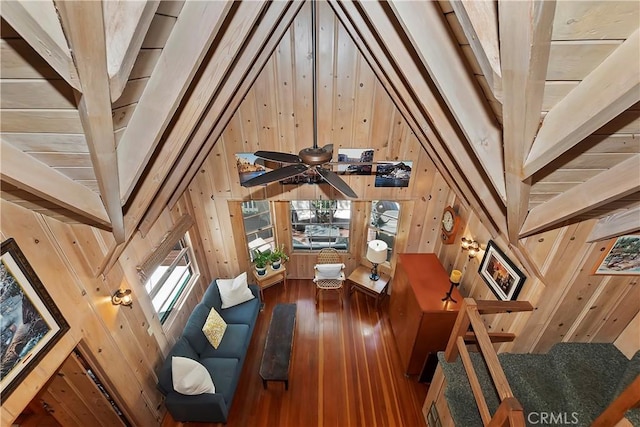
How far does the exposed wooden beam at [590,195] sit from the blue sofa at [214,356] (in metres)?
3.31

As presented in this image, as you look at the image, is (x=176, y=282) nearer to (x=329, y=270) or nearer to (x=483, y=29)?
(x=329, y=270)

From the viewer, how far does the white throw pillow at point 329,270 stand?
179 inches

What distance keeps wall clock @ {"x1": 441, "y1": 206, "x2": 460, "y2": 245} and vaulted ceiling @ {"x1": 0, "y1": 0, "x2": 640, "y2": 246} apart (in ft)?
4.56

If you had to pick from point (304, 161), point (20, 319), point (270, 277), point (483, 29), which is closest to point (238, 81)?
point (304, 161)

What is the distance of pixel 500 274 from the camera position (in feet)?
9.25

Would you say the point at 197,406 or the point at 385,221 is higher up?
the point at 385,221

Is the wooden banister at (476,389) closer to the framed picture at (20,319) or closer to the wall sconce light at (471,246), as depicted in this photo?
the wall sconce light at (471,246)

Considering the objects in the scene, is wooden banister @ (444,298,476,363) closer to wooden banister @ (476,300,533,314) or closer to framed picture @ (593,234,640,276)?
wooden banister @ (476,300,533,314)

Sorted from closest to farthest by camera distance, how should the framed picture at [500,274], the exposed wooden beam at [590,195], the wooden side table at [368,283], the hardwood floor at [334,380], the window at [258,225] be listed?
the exposed wooden beam at [590,195] → the framed picture at [500,274] → the hardwood floor at [334,380] → the wooden side table at [368,283] → the window at [258,225]

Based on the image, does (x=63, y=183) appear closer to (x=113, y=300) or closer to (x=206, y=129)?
(x=206, y=129)

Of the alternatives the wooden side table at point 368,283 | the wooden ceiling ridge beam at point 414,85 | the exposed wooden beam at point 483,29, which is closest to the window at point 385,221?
the wooden side table at point 368,283

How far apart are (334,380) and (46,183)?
11.6 ft

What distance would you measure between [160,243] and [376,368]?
318cm

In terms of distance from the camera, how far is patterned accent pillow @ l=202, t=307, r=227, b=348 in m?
3.56
